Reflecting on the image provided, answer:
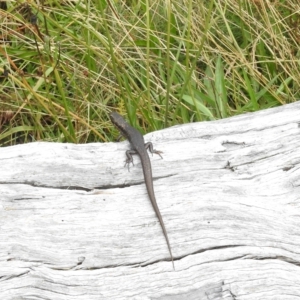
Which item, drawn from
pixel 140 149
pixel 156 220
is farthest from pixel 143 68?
pixel 156 220

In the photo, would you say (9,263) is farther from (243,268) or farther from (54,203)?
(243,268)

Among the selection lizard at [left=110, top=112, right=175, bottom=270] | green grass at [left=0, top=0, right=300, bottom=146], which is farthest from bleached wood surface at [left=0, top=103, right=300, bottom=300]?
green grass at [left=0, top=0, right=300, bottom=146]

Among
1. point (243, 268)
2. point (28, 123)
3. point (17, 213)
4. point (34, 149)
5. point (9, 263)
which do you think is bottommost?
point (243, 268)

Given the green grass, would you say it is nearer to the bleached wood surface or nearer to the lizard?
the lizard

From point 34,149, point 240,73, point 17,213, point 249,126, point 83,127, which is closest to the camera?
point 17,213

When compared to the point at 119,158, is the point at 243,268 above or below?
below

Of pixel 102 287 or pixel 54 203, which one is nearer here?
pixel 102 287

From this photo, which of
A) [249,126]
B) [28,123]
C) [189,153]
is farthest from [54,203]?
[28,123]

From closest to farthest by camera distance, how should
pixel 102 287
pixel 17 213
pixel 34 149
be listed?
pixel 102 287
pixel 17 213
pixel 34 149
